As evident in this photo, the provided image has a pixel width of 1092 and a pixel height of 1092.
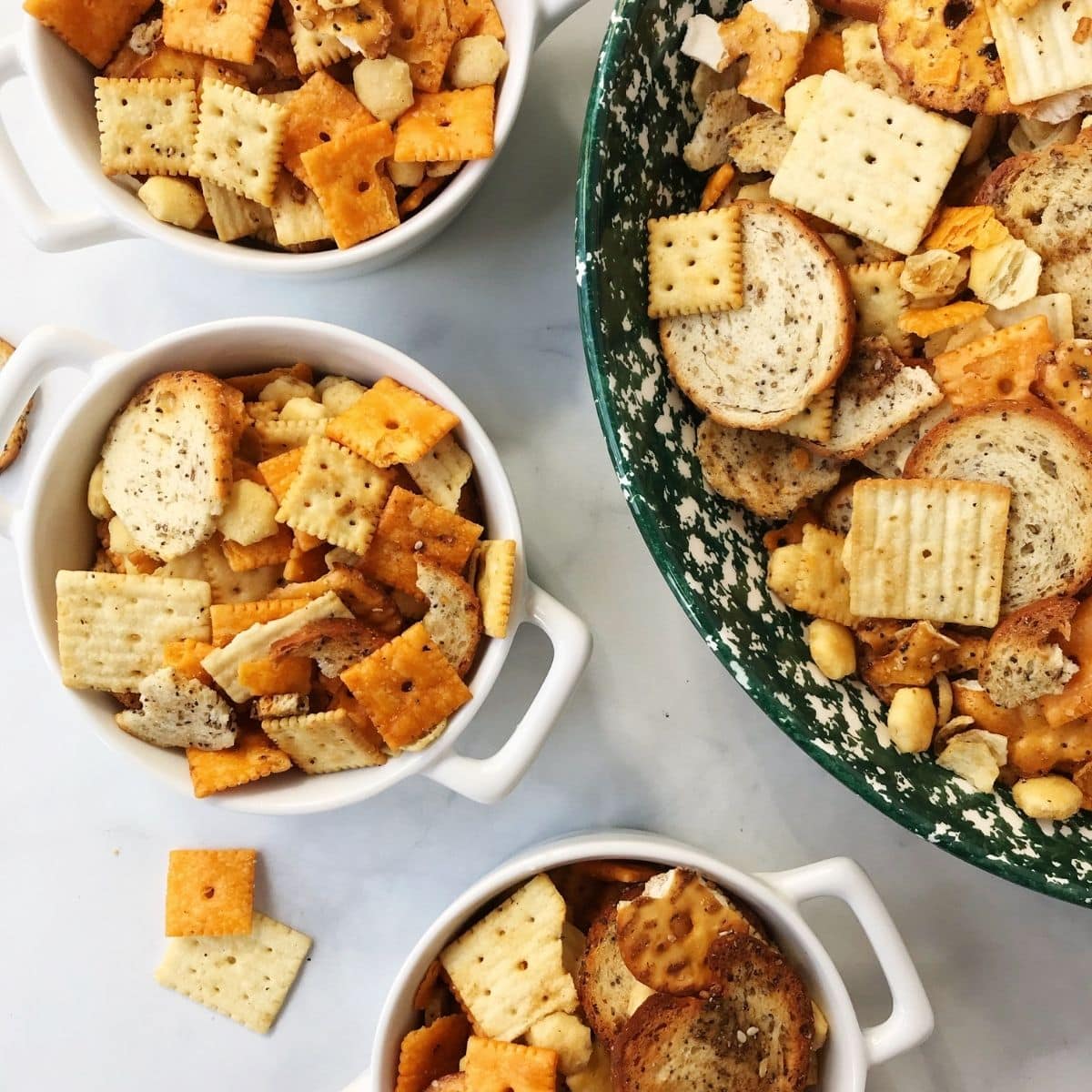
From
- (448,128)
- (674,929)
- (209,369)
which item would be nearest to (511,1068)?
(674,929)

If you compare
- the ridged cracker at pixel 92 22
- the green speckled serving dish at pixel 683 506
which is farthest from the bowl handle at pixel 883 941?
the ridged cracker at pixel 92 22

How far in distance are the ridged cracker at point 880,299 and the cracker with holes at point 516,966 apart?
0.53 meters

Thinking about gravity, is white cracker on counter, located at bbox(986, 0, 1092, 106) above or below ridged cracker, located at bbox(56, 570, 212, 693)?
above

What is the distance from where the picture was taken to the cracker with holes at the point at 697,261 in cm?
84

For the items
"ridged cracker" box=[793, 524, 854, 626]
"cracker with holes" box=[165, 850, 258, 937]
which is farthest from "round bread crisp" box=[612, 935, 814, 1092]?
"cracker with holes" box=[165, 850, 258, 937]

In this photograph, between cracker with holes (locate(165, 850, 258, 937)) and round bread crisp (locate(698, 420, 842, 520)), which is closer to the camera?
round bread crisp (locate(698, 420, 842, 520))

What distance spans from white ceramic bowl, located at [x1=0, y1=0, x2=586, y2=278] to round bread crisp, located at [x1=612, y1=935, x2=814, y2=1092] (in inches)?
24.3

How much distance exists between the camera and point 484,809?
1053mm

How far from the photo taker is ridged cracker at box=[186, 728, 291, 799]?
0.88 meters

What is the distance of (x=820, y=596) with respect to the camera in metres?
0.87

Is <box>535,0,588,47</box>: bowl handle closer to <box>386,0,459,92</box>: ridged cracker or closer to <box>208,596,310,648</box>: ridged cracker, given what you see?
<box>386,0,459,92</box>: ridged cracker

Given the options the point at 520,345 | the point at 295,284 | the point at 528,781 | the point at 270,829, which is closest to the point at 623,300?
the point at 520,345

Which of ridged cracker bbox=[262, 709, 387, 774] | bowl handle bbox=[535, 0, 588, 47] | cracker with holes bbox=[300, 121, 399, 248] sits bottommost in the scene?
ridged cracker bbox=[262, 709, 387, 774]

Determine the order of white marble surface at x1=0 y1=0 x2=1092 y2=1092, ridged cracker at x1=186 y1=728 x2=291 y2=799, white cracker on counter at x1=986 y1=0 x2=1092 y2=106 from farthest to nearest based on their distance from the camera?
white marble surface at x1=0 y1=0 x2=1092 y2=1092 < ridged cracker at x1=186 y1=728 x2=291 y2=799 < white cracker on counter at x1=986 y1=0 x2=1092 y2=106
